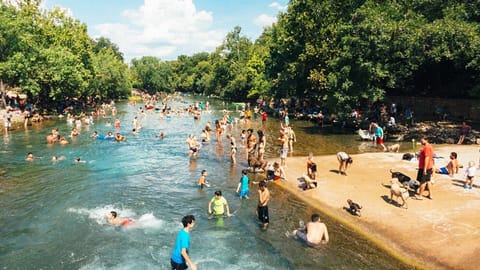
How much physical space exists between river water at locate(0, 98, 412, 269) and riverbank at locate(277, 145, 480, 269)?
659mm

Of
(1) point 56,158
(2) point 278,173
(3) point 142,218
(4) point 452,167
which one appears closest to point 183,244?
(3) point 142,218

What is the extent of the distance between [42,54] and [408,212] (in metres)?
45.1

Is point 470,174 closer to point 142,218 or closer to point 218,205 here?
point 218,205

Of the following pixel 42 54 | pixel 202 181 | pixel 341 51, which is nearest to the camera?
pixel 202 181

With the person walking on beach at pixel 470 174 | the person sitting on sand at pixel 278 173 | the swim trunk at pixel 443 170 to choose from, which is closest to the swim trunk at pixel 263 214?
the person sitting on sand at pixel 278 173

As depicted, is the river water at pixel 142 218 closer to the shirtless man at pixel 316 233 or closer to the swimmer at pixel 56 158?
the shirtless man at pixel 316 233

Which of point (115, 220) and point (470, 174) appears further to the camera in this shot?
point (470, 174)

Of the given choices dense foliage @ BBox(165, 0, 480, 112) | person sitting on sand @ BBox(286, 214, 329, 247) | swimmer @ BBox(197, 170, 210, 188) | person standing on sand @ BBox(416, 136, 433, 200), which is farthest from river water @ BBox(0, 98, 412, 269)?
dense foliage @ BBox(165, 0, 480, 112)

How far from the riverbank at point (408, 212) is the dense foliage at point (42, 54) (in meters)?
36.7

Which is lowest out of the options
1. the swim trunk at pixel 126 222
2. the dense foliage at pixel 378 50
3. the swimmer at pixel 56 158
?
the swim trunk at pixel 126 222

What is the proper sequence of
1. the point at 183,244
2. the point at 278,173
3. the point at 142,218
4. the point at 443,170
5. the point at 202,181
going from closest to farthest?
the point at 183,244, the point at 142,218, the point at 443,170, the point at 202,181, the point at 278,173

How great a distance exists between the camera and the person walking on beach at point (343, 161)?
18.6m

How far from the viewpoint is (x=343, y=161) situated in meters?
18.8

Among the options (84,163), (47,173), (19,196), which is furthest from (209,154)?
(19,196)
